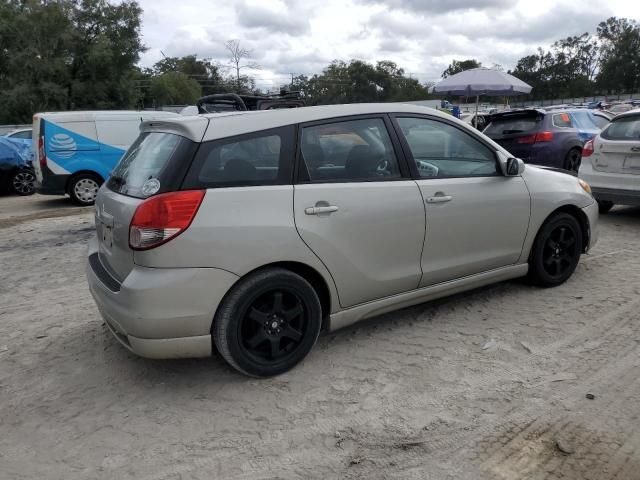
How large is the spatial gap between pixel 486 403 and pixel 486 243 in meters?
1.47

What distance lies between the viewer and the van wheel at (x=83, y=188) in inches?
412

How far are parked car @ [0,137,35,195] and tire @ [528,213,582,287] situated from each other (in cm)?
1199

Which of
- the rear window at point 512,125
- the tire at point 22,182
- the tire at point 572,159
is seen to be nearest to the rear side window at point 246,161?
the rear window at point 512,125

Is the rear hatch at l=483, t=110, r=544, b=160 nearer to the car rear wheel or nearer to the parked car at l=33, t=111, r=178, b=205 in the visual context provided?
the parked car at l=33, t=111, r=178, b=205

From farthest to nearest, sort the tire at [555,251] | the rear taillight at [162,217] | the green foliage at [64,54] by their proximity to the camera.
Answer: the green foliage at [64,54] < the tire at [555,251] < the rear taillight at [162,217]

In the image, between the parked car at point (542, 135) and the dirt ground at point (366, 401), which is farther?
the parked car at point (542, 135)

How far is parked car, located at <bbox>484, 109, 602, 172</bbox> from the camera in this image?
373 inches

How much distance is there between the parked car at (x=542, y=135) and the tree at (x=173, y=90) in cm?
5596

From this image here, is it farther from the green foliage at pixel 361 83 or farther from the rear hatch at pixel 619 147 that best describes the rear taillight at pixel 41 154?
the green foliage at pixel 361 83

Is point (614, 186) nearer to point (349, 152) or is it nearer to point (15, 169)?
point (349, 152)

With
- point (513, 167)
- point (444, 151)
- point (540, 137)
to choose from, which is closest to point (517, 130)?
point (540, 137)

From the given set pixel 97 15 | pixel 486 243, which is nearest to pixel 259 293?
pixel 486 243

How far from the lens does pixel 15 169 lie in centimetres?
1259

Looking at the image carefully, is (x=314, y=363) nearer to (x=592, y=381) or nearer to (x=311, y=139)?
(x=311, y=139)
